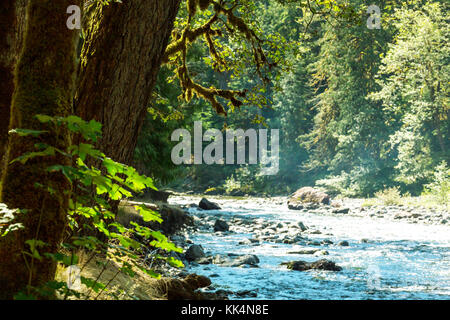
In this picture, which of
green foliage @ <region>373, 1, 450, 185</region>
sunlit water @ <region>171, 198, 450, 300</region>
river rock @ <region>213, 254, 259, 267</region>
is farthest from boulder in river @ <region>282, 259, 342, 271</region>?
green foliage @ <region>373, 1, 450, 185</region>

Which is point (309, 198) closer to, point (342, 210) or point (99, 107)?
point (342, 210)

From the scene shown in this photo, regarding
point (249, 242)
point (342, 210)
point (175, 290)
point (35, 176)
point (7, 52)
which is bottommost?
point (342, 210)

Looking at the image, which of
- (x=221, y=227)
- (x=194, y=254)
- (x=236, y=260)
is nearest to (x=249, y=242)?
(x=221, y=227)

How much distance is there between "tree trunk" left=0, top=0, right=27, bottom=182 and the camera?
3254 mm

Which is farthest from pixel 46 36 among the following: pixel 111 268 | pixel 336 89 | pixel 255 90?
pixel 336 89

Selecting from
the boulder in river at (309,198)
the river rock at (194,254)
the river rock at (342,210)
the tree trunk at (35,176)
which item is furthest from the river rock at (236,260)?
the boulder in river at (309,198)

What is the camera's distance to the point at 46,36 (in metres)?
2.58

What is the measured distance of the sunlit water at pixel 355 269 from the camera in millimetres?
6602

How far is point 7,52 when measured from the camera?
→ 11.0 feet

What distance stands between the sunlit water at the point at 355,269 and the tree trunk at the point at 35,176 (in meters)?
4.26

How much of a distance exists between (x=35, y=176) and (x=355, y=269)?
22.3 ft

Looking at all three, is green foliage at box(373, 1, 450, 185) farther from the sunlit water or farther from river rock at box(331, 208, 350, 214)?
the sunlit water
